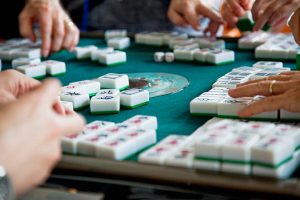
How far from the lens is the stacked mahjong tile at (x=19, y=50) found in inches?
92.9

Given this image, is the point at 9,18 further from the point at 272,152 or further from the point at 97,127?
the point at 272,152

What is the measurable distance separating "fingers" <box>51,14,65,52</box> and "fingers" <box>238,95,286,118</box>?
1111 millimetres

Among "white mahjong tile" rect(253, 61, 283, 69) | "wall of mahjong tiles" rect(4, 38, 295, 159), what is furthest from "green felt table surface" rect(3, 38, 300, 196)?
"white mahjong tile" rect(253, 61, 283, 69)

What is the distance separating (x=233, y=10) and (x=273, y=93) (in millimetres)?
1183

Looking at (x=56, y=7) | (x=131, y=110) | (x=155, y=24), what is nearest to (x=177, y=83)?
(x=131, y=110)

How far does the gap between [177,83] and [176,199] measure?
2.61 feet

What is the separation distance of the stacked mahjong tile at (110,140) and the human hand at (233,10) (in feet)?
4.36

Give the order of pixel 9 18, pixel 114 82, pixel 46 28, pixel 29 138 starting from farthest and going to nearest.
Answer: pixel 9 18 → pixel 46 28 → pixel 114 82 → pixel 29 138

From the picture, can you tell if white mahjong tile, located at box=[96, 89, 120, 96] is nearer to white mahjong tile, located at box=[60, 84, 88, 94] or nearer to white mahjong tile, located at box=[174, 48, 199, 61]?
white mahjong tile, located at box=[60, 84, 88, 94]

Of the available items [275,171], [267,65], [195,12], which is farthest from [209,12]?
[275,171]

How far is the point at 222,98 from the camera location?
61.2 inches

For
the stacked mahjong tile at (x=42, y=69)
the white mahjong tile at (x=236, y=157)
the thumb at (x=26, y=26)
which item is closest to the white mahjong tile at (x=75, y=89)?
the stacked mahjong tile at (x=42, y=69)

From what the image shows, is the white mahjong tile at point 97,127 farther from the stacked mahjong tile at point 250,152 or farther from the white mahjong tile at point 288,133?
the white mahjong tile at point 288,133

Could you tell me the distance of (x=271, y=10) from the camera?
7.62ft
